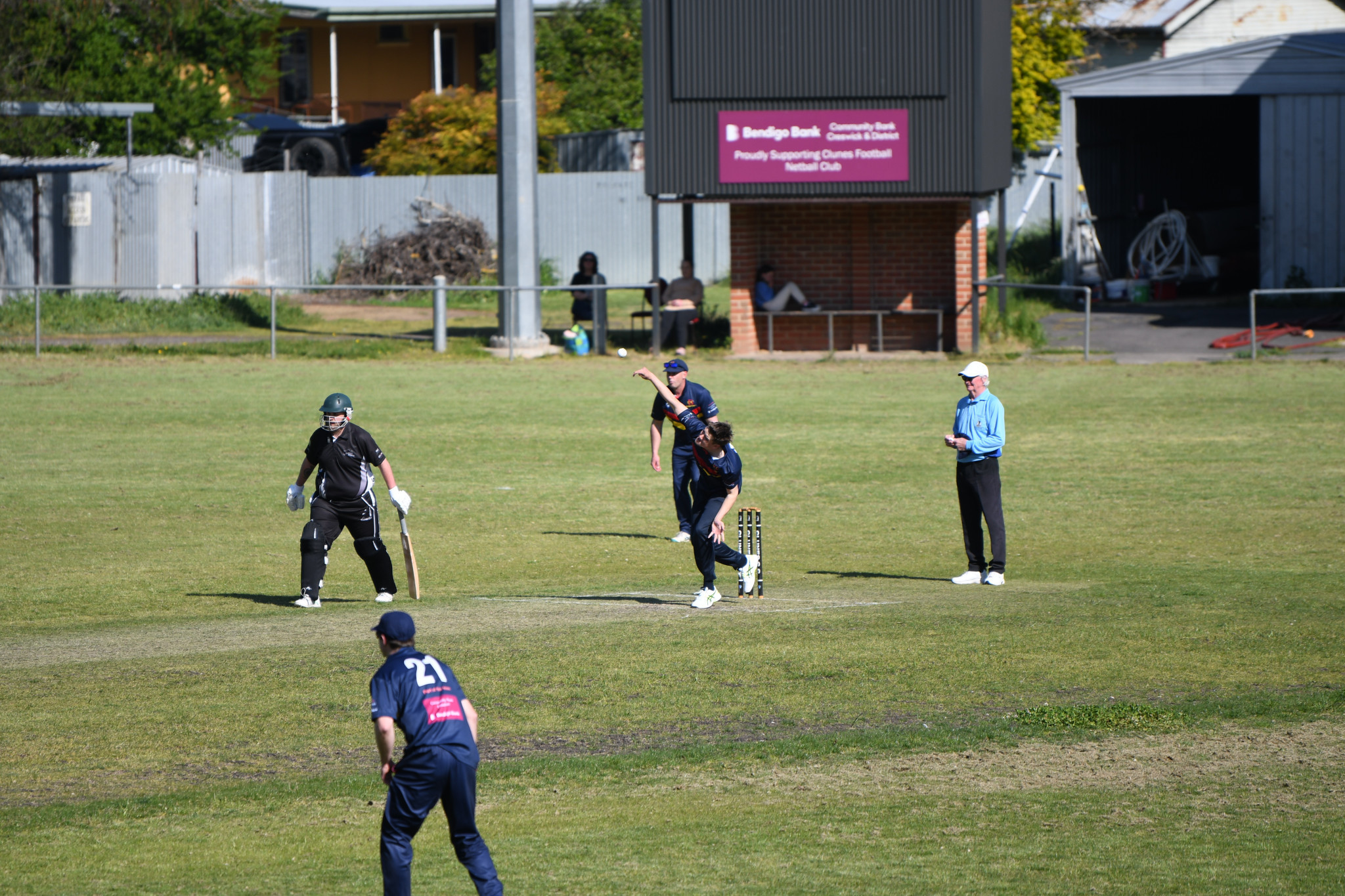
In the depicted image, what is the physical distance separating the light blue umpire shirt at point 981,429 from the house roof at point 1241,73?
24.9m

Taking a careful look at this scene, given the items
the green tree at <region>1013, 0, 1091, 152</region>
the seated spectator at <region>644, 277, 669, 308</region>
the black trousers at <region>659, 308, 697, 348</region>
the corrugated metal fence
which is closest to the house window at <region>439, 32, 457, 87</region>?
the corrugated metal fence

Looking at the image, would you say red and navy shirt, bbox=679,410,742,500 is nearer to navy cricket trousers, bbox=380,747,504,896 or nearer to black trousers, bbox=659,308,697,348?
navy cricket trousers, bbox=380,747,504,896

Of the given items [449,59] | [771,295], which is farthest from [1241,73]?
[449,59]

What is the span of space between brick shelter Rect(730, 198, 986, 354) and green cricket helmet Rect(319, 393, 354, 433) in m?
18.4

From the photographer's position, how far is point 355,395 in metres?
25.6

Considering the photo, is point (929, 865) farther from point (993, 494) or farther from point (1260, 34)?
point (1260, 34)

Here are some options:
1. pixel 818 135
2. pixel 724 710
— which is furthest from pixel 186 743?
pixel 818 135

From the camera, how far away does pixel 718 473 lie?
12320 millimetres

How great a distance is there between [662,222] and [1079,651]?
33965 millimetres

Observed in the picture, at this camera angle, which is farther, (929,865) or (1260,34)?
(1260,34)

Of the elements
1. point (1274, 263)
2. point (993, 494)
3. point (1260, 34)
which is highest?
point (1260, 34)

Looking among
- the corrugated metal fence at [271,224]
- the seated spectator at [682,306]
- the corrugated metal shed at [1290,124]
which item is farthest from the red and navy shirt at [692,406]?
the corrugated metal shed at [1290,124]

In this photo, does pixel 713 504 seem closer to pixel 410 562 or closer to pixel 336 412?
pixel 410 562

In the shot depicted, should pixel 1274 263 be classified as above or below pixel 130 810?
above
